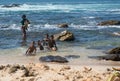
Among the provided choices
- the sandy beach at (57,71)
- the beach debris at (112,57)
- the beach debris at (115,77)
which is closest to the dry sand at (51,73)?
the sandy beach at (57,71)

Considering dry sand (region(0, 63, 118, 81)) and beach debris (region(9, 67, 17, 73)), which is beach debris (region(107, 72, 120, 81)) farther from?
beach debris (region(9, 67, 17, 73))

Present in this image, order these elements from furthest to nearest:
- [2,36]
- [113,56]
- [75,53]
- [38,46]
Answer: [2,36]
[38,46]
[75,53]
[113,56]

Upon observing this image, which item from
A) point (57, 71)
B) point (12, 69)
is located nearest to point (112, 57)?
point (57, 71)

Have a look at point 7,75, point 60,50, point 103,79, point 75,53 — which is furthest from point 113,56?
point 7,75

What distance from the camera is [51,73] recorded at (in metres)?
13.7

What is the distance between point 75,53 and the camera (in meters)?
19.6

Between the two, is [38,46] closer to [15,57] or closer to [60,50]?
[60,50]

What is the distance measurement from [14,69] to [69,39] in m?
11.3

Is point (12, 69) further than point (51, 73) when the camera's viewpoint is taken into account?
Yes

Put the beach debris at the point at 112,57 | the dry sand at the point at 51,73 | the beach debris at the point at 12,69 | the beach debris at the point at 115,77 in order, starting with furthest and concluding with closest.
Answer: the beach debris at the point at 112,57
the beach debris at the point at 12,69
the dry sand at the point at 51,73
the beach debris at the point at 115,77

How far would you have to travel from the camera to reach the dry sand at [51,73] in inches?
510

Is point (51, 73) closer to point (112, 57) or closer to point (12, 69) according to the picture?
point (12, 69)

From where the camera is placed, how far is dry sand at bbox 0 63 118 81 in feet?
42.5

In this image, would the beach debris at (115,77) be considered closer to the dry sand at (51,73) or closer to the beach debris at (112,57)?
the dry sand at (51,73)
